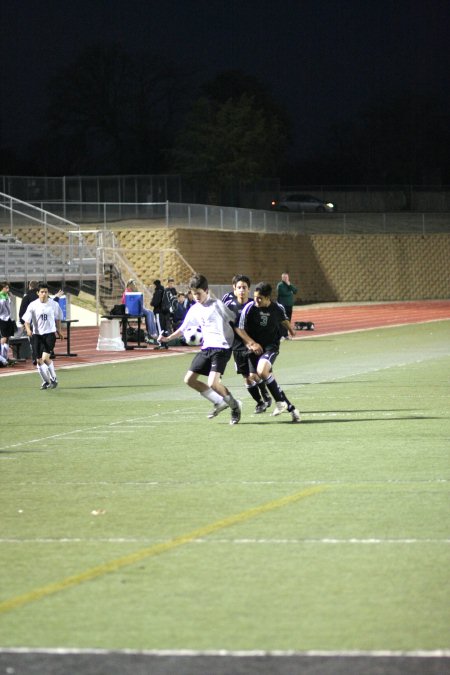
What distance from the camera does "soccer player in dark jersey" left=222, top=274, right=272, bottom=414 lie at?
17.0 metres

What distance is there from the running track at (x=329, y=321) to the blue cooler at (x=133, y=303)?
1.43m

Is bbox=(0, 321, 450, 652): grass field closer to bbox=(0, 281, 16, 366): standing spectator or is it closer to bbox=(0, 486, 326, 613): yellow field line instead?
bbox=(0, 486, 326, 613): yellow field line

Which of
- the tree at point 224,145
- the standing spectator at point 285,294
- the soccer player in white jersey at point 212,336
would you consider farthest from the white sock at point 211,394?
the tree at point 224,145

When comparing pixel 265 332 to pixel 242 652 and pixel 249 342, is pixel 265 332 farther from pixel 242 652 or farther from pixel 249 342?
pixel 242 652

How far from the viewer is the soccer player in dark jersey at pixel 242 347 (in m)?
17.0

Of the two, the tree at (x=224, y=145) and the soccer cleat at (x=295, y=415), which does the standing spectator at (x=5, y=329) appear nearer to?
the soccer cleat at (x=295, y=415)

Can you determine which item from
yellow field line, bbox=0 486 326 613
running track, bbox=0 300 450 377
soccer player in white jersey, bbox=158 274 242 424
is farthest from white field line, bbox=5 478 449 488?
running track, bbox=0 300 450 377

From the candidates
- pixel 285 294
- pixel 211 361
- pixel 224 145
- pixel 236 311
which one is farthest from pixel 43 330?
pixel 224 145

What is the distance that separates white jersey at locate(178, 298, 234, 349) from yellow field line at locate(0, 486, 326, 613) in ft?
16.6

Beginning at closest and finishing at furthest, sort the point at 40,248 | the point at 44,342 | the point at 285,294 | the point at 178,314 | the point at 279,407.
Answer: the point at 279,407, the point at 44,342, the point at 178,314, the point at 285,294, the point at 40,248

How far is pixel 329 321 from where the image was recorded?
50875 millimetres

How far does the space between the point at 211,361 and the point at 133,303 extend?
21.2 meters

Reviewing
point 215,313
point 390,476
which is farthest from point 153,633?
point 215,313

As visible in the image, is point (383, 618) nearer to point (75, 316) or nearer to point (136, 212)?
point (75, 316)
